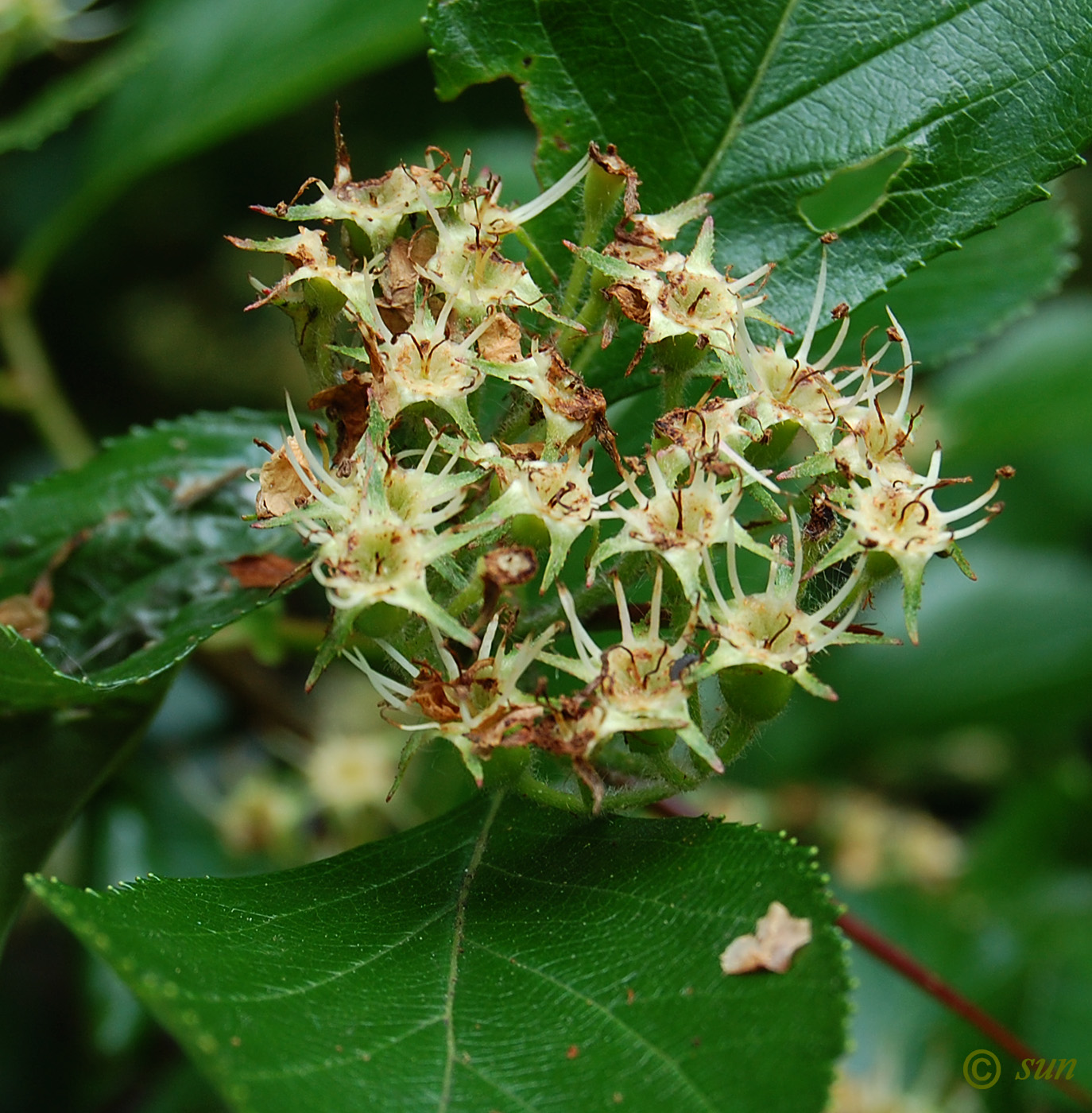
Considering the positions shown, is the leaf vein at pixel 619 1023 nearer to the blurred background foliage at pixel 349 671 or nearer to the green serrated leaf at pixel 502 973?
the green serrated leaf at pixel 502 973

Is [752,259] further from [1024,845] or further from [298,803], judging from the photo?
[1024,845]

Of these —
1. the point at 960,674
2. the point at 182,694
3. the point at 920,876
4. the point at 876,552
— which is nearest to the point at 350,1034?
the point at 876,552

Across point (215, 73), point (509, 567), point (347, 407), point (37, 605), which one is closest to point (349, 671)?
point (215, 73)

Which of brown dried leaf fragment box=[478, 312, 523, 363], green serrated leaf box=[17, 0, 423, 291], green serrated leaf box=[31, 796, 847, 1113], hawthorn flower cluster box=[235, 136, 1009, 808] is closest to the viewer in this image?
green serrated leaf box=[31, 796, 847, 1113]

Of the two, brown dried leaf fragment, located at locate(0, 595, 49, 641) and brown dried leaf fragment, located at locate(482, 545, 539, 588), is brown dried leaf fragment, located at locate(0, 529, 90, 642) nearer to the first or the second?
brown dried leaf fragment, located at locate(0, 595, 49, 641)

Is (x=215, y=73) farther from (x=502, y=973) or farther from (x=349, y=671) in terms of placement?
(x=502, y=973)

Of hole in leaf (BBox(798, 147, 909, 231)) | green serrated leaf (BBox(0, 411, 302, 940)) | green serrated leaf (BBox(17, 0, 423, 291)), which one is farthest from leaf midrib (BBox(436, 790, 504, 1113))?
green serrated leaf (BBox(17, 0, 423, 291))
